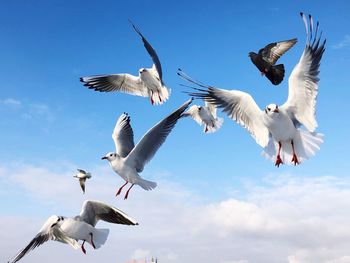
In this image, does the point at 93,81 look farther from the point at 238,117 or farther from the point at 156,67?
the point at 238,117

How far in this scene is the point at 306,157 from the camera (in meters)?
11.3

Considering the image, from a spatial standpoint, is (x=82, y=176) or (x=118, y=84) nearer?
(x=82, y=176)

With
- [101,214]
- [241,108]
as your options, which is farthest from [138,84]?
[241,108]

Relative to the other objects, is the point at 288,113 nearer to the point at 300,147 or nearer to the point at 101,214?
the point at 300,147

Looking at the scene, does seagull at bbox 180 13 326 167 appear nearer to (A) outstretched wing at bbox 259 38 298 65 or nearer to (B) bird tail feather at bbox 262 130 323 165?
(B) bird tail feather at bbox 262 130 323 165

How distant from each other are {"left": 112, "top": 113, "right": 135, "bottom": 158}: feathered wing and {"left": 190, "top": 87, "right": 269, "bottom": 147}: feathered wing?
419cm

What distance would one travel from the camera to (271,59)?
15.5 m

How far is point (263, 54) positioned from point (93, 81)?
6612 millimetres

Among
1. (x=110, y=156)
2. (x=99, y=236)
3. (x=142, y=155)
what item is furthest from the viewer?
(x=110, y=156)

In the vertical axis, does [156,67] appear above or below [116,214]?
above

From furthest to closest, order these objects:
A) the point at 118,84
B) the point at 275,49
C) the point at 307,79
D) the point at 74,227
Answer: the point at 118,84, the point at 275,49, the point at 74,227, the point at 307,79

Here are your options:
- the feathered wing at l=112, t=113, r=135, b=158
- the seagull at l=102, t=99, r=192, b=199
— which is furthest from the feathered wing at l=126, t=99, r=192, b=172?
the feathered wing at l=112, t=113, r=135, b=158

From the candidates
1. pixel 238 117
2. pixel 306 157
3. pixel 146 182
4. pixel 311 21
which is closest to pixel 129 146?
pixel 146 182

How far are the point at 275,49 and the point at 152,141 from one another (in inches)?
203
